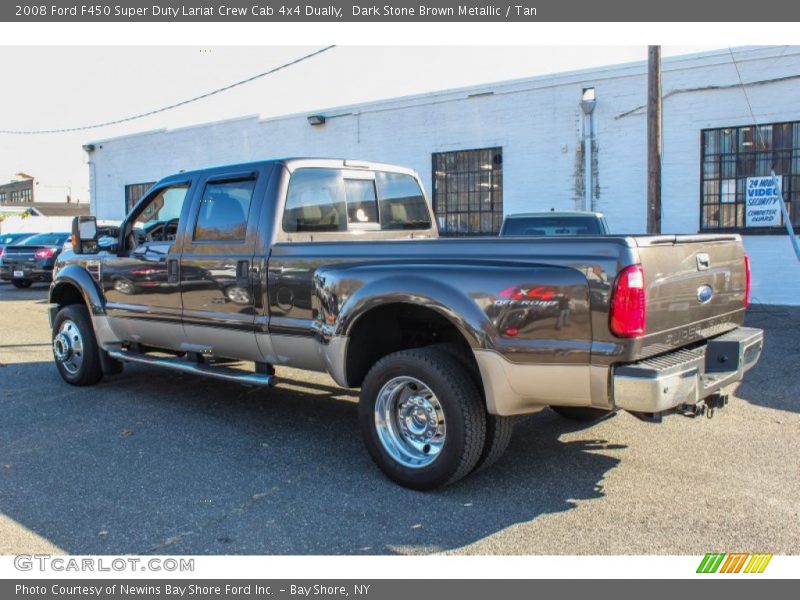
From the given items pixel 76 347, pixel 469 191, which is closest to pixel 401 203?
pixel 76 347

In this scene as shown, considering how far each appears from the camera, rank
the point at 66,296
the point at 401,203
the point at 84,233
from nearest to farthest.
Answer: the point at 401,203
the point at 84,233
the point at 66,296

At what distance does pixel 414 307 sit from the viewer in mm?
4750

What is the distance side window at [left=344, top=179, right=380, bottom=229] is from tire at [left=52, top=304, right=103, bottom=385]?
10.0ft

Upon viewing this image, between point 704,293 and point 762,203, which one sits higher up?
point 762,203

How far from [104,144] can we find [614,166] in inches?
749

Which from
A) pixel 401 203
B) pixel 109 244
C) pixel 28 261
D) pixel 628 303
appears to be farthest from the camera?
pixel 28 261

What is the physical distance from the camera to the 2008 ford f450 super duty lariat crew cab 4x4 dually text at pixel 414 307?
3.78 metres

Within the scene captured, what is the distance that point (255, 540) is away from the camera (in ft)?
12.4

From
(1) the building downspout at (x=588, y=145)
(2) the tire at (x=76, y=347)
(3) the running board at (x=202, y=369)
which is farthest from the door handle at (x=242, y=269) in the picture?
(1) the building downspout at (x=588, y=145)

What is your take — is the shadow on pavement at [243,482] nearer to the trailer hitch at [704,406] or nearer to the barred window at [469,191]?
the trailer hitch at [704,406]

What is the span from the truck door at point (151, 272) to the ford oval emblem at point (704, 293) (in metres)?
4.06

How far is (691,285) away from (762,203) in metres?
10.7

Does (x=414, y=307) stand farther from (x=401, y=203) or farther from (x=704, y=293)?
(x=401, y=203)

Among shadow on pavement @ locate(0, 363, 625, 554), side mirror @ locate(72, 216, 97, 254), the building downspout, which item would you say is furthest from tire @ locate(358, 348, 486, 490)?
the building downspout
